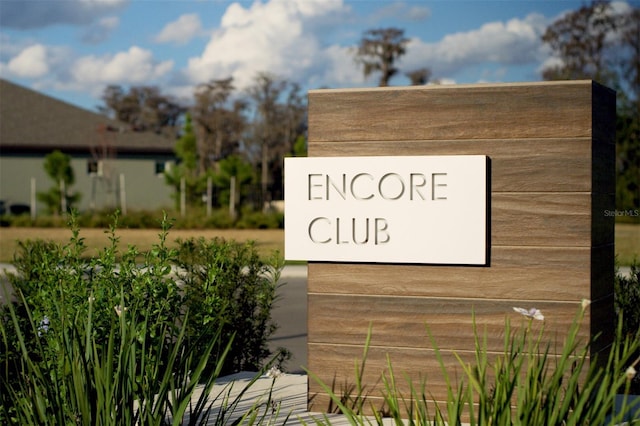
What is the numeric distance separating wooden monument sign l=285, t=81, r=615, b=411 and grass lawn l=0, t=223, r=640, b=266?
53.8ft

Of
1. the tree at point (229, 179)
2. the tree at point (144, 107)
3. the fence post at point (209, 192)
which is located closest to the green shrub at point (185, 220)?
the fence post at point (209, 192)

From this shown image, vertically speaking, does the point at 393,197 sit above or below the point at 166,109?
below

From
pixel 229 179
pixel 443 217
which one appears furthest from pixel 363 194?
pixel 229 179

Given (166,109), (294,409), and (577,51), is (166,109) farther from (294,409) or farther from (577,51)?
(294,409)

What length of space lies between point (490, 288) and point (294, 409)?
4.37 feet

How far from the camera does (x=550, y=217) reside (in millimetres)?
4742

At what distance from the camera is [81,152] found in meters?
43.9

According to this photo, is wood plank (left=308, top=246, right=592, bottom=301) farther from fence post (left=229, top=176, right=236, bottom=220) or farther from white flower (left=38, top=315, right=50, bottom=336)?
fence post (left=229, top=176, right=236, bottom=220)

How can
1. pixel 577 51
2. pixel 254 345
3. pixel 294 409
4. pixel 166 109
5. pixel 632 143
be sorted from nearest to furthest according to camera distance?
pixel 294 409 < pixel 254 345 < pixel 632 143 < pixel 577 51 < pixel 166 109

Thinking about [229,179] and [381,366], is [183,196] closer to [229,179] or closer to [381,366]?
[229,179]

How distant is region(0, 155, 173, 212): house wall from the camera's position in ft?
135

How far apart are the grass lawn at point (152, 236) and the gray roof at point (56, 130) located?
1082cm

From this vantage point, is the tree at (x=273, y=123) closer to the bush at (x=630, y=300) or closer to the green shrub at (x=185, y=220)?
the green shrub at (x=185, y=220)

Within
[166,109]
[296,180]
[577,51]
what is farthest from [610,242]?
[166,109]
